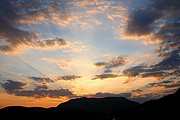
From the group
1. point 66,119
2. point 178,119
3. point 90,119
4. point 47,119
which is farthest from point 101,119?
point 178,119

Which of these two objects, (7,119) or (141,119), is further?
(7,119)

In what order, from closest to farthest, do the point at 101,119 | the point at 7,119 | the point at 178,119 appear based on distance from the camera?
the point at 178,119, the point at 101,119, the point at 7,119

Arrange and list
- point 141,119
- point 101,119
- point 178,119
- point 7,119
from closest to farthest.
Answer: point 178,119
point 141,119
point 101,119
point 7,119

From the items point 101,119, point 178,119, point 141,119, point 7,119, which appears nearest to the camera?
point 178,119

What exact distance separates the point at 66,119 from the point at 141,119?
208 ft

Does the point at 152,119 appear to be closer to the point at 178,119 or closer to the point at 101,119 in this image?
the point at 178,119

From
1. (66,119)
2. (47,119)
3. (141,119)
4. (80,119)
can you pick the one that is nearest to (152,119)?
(141,119)

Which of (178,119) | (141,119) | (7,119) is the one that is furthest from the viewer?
(7,119)

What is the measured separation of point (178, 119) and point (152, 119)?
1768cm

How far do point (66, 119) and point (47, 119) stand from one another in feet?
53.4

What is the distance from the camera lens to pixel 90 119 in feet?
565

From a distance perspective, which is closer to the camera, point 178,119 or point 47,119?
point 178,119

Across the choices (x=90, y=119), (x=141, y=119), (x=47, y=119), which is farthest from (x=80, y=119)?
(x=141, y=119)

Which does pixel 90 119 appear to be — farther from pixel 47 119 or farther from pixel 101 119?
pixel 47 119
